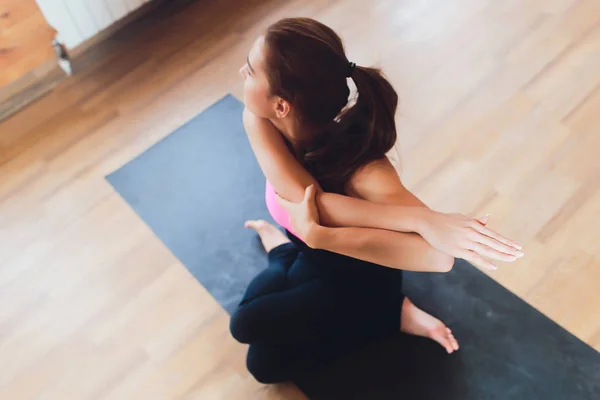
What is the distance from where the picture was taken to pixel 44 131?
71.2 inches

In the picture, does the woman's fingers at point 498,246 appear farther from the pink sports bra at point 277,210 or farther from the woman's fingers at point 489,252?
the pink sports bra at point 277,210

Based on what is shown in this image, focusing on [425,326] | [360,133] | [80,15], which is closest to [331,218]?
[360,133]

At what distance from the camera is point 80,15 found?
1838 mm

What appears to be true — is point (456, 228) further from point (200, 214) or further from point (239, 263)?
point (200, 214)

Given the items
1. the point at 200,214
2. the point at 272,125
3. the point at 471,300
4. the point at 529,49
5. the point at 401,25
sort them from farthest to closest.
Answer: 1. the point at 401,25
2. the point at 529,49
3. the point at 200,214
4. the point at 471,300
5. the point at 272,125

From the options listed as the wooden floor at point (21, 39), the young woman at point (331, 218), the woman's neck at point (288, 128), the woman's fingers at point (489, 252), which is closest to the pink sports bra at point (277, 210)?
the young woman at point (331, 218)

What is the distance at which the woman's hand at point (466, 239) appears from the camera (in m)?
0.81

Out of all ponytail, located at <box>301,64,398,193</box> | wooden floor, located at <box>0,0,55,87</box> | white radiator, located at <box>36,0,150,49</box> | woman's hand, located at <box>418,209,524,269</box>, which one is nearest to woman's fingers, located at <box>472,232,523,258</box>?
woman's hand, located at <box>418,209,524,269</box>

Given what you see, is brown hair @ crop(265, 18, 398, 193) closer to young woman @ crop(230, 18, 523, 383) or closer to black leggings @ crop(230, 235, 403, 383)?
young woman @ crop(230, 18, 523, 383)

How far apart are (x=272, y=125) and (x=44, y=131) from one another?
108cm

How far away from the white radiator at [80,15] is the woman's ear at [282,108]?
1197 millimetres

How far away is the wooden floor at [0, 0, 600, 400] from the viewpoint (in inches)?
51.9

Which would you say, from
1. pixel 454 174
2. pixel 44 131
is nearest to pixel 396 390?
pixel 454 174

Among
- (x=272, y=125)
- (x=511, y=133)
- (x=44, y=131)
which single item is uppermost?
(x=272, y=125)
